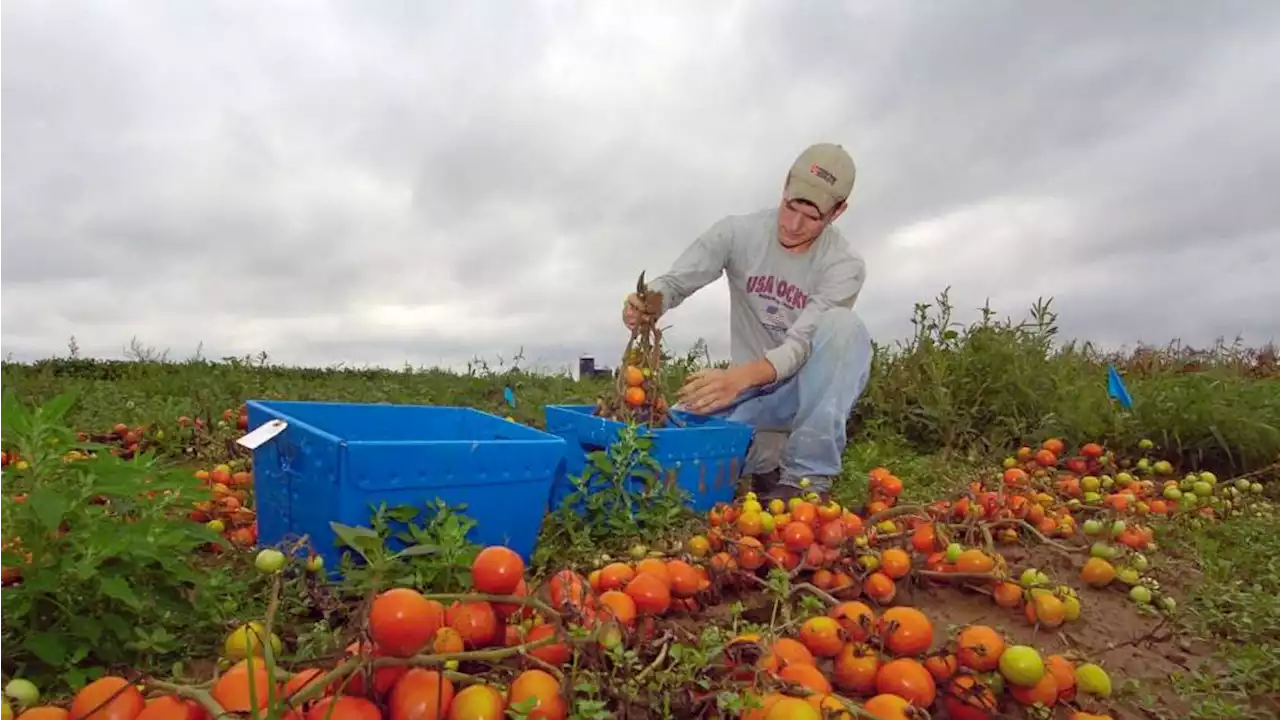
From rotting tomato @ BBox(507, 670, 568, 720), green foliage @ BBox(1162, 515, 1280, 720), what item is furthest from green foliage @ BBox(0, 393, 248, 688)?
green foliage @ BBox(1162, 515, 1280, 720)

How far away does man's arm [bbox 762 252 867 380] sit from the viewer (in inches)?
150

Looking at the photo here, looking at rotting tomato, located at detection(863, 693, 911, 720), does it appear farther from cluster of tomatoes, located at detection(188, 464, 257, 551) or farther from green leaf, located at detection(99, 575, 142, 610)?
cluster of tomatoes, located at detection(188, 464, 257, 551)

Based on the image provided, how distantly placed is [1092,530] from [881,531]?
2.76ft

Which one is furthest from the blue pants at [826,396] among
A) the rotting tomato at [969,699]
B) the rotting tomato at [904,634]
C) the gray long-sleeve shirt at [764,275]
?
the rotting tomato at [969,699]

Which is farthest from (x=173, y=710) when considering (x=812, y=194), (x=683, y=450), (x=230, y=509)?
(x=812, y=194)

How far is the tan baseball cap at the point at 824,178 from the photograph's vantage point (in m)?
3.96

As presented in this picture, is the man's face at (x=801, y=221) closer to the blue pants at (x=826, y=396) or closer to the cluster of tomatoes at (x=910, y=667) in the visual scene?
the blue pants at (x=826, y=396)

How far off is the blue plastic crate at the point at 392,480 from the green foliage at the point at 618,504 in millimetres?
278

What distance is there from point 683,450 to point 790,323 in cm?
131

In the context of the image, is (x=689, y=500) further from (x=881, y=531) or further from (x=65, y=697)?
(x=65, y=697)

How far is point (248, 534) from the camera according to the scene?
2.94 metres

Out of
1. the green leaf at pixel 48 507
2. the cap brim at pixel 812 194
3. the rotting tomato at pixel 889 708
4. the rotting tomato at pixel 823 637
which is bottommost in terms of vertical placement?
the rotting tomato at pixel 889 708

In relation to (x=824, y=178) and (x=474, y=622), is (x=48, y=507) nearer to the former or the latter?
(x=474, y=622)

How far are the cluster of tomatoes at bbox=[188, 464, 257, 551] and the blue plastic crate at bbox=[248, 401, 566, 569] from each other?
133mm
